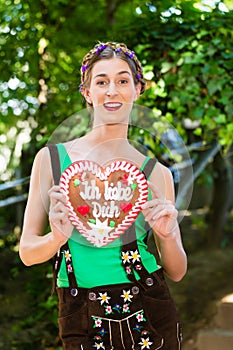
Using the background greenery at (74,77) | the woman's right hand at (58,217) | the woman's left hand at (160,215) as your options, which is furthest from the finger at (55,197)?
the background greenery at (74,77)

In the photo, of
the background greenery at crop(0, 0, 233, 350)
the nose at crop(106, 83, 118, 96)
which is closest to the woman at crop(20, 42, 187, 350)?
the nose at crop(106, 83, 118, 96)

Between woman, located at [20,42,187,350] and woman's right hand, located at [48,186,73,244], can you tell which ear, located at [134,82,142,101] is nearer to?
woman, located at [20,42,187,350]

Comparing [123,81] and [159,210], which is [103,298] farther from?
[123,81]

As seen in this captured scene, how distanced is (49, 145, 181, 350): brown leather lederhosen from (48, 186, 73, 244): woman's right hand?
116 millimetres

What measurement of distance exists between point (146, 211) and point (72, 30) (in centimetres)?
310

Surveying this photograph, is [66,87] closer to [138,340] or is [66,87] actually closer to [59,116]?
[59,116]

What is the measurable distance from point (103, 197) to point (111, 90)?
0.28 metres

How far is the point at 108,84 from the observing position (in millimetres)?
1564

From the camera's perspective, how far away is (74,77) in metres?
3.51

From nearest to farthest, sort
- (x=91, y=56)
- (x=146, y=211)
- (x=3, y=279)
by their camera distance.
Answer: (x=146, y=211), (x=91, y=56), (x=3, y=279)

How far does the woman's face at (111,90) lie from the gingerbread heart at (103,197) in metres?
0.14

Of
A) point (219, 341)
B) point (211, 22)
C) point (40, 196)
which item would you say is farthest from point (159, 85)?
point (40, 196)

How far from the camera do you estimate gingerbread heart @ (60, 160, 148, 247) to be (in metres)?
1.47

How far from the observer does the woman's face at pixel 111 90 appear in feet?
5.08
